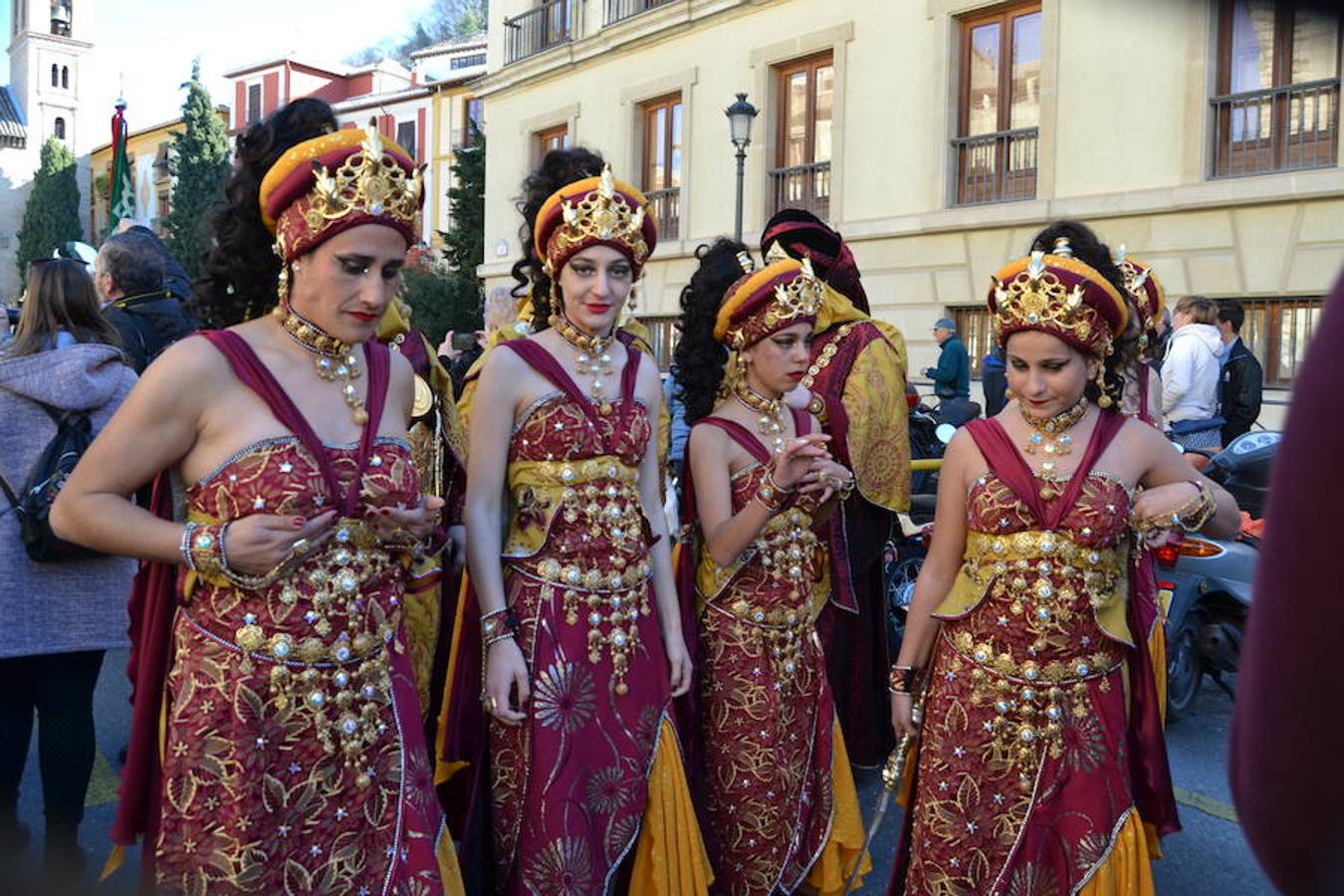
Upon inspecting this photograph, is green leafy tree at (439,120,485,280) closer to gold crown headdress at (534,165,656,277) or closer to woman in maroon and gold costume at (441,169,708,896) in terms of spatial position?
gold crown headdress at (534,165,656,277)

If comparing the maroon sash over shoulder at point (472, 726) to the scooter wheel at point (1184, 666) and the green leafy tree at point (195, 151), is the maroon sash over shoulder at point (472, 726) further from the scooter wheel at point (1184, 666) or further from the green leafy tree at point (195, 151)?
the green leafy tree at point (195, 151)

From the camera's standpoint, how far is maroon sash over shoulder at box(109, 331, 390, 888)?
2.37m

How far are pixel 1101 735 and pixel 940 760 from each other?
1.35 feet

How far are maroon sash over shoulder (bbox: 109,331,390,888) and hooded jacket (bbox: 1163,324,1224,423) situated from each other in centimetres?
738

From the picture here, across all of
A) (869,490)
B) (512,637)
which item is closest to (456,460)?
(512,637)

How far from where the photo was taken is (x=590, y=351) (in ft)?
10.7

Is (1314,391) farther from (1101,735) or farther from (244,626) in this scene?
(1101,735)

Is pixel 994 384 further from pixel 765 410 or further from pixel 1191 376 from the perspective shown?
pixel 765 410

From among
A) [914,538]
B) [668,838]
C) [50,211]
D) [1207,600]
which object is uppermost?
[50,211]

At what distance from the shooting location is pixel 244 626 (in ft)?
7.66

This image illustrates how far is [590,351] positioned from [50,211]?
16.5m

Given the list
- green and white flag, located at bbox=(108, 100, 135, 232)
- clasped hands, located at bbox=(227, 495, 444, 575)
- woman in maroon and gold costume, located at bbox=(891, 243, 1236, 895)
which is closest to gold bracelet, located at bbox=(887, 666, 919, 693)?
woman in maroon and gold costume, located at bbox=(891, 243, 1236, 895)

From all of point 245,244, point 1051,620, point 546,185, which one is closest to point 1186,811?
point 1051,620

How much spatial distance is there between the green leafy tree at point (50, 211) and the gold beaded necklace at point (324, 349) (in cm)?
1437
